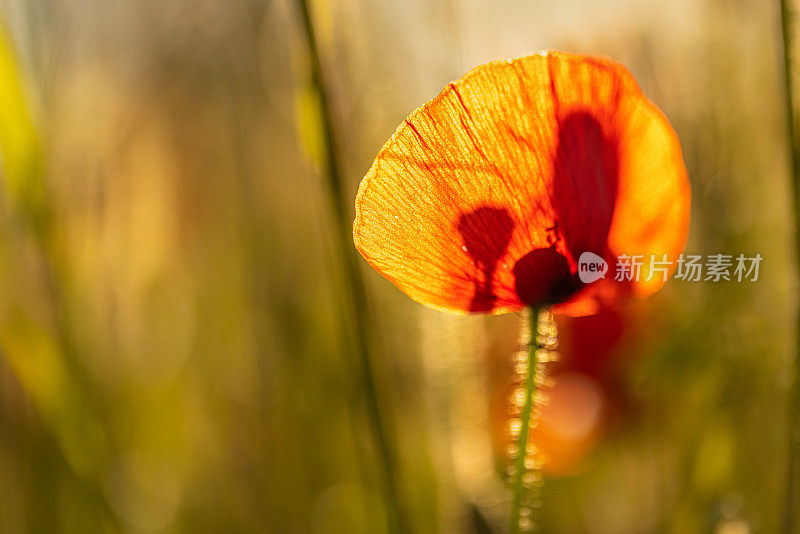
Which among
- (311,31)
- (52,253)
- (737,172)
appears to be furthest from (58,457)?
(737,172)

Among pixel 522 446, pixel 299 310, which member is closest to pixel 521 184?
pixel 522 446

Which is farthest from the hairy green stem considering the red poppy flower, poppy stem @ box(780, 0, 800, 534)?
poppy stem @ box(780, 0, 800, 534)

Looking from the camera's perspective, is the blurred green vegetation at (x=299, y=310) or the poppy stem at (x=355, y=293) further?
the blurred green vegetation at (x=299, y=310)

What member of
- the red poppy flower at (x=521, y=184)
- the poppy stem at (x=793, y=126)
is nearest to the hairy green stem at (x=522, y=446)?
the red poppy flower at (x=521, y=184)

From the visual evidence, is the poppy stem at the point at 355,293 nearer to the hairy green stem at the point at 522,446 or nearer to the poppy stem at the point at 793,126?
the hairy green stem at the point at 522,446

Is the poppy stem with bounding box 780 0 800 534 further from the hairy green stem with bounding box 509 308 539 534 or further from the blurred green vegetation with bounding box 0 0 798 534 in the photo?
the hairy green stem with bounding box 509 308 539 534
